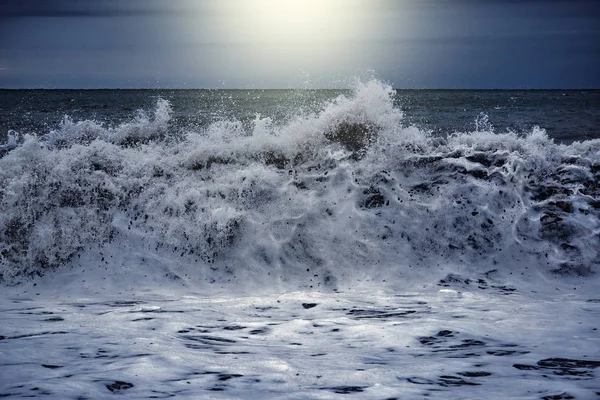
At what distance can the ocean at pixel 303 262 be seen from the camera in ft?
11.5

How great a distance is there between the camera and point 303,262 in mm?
6293

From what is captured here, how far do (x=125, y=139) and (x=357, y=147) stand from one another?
3.53 meters

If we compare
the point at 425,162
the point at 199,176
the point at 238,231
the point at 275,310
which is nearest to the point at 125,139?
the point at 199,176

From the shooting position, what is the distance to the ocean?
349cm

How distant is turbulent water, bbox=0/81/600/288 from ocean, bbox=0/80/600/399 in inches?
0.9

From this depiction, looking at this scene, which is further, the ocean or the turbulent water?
the turbulent water

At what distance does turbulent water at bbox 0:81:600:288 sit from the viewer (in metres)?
6.30

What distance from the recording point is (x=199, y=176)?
769 cm

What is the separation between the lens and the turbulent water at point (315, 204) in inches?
248

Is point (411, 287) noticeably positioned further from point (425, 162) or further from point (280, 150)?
point (280, 150)

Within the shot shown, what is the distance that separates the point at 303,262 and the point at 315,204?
3.30 feet

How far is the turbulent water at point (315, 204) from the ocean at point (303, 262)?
0.02 meters

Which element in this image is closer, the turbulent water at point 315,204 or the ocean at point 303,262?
the ocean at point 303,262

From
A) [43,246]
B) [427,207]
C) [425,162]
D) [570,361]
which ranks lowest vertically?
[570,361]
